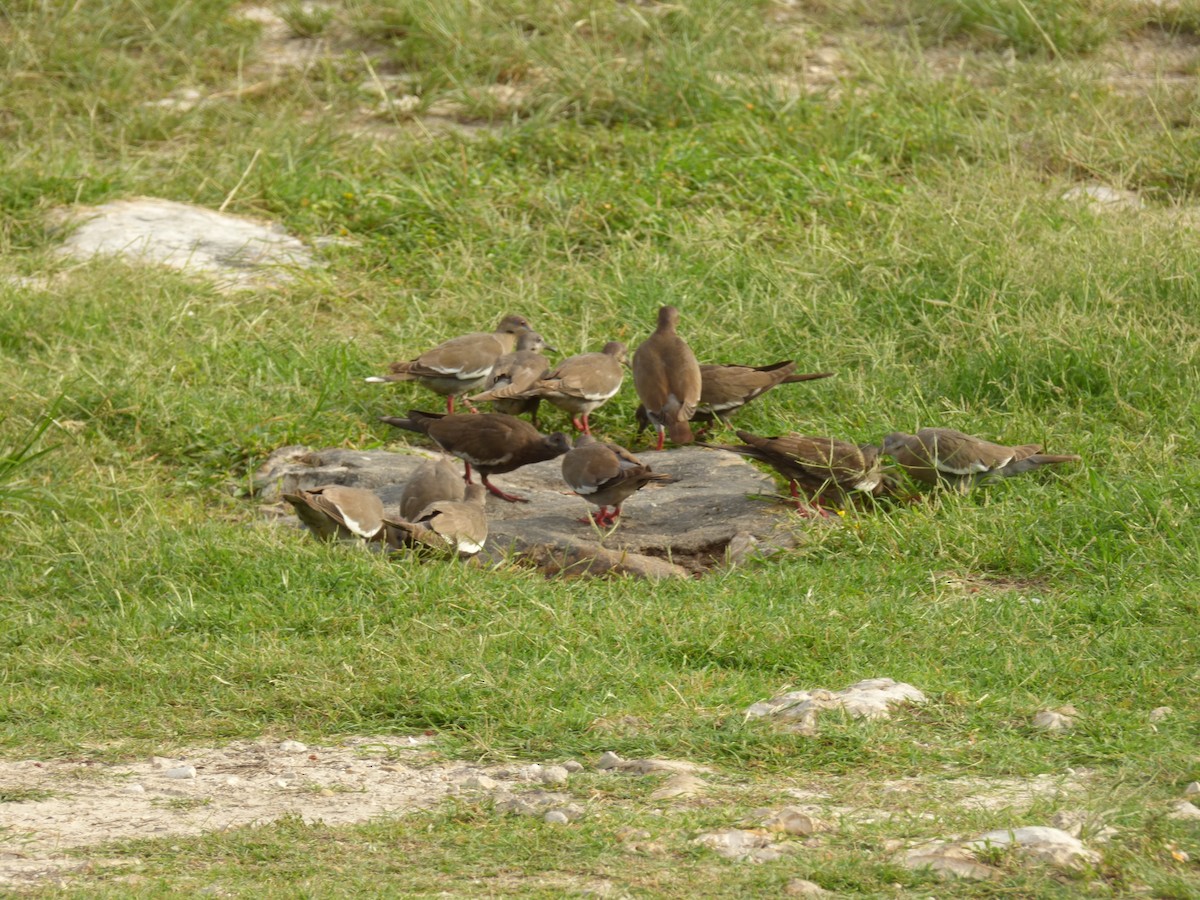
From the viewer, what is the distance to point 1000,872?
3783 millimetres

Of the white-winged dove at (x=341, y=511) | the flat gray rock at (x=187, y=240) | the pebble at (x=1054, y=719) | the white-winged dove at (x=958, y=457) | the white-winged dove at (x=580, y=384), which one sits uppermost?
the pebble at (x=1054, y=719)

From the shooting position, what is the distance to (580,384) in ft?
27.3

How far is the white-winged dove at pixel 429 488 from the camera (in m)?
7.20

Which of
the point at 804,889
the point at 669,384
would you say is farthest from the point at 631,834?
the point at 669,384

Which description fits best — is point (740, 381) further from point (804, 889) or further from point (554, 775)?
point (804, 889)

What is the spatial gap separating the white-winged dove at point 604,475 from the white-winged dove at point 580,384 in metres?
0.76

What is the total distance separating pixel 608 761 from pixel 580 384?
12.6 feet

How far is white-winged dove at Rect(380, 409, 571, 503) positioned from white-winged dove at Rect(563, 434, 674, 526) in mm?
269

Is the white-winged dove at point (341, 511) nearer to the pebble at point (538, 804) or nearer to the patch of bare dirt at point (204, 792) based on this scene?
the patch of bare dirt at point (204, 792)

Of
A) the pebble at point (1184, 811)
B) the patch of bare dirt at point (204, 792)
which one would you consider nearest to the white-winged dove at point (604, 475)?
the patch of bare dirt at point (204, 792)

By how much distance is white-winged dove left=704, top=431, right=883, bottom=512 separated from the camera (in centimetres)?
721

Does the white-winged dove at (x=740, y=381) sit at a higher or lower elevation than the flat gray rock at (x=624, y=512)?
higher

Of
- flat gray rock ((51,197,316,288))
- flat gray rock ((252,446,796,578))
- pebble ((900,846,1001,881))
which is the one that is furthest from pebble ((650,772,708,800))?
flat gray rock ((51,197,316,288))

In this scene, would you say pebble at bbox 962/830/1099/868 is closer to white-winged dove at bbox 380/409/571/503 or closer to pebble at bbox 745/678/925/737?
pebble at bbox 745/678/925/737
